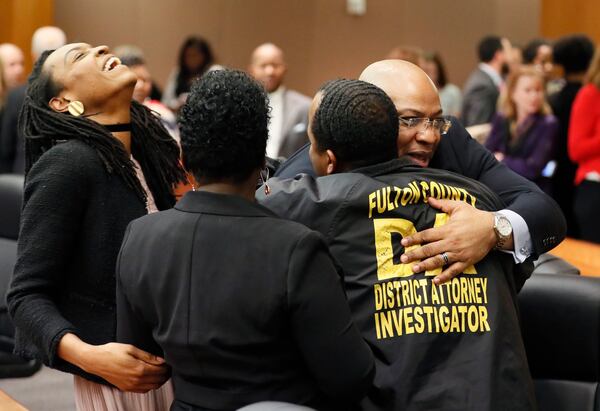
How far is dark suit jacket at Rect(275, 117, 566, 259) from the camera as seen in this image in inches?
83.5

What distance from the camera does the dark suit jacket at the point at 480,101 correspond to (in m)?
7.11

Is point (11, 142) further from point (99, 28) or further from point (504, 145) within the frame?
point (99, 28)

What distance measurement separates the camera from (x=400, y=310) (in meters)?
1.83

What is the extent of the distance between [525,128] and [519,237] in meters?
3.90

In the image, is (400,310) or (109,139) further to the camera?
(109,139)

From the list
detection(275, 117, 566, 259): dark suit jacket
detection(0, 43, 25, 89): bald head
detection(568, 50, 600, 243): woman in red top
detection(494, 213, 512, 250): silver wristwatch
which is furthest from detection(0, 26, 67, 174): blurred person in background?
detection(494, 213, 512, 250): silver wristwatch

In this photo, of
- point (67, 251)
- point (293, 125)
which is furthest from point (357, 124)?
point (293, 125)

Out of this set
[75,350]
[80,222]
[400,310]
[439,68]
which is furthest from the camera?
[439,68]

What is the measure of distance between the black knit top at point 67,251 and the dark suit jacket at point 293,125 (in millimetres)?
3393

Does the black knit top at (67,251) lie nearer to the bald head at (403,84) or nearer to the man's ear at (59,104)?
the man's ear at (59,104)

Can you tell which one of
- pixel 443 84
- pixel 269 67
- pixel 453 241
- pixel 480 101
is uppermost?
pixel 453 241

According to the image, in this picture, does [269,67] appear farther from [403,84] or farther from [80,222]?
[80,222]

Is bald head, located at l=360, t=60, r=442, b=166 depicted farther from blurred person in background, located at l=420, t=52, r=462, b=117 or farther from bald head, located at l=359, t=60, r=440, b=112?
blurred person in background, located at l=420, t=52, r=462, b=117

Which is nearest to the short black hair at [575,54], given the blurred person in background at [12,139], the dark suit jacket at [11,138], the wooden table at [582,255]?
the wooden table at [582,255]
